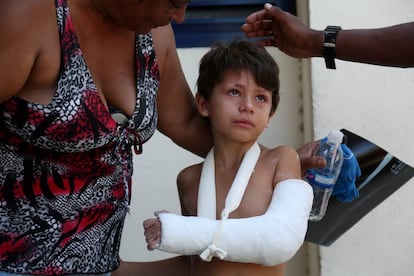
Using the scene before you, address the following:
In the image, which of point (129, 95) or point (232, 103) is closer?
point (129, 95)

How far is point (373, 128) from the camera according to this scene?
322 cm

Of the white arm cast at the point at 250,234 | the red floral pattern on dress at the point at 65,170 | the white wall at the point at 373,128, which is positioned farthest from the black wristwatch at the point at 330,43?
the red floral pattern on dress at the point at 65,170

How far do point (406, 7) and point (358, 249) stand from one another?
1080 mm

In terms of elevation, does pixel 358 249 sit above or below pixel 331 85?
below

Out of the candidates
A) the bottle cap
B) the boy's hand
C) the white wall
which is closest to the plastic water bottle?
the bottle cap

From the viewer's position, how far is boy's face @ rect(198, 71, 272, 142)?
7.37 ft

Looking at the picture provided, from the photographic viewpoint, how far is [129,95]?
2.03 metres

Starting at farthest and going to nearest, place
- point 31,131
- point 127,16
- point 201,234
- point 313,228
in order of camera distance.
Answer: point 313,228 < point 201,234 < point 127,16 < point 31,131

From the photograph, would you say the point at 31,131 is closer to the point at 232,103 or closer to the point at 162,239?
the point at 162,239

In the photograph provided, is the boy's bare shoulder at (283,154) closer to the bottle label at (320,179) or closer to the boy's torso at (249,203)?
the boy's torso at (249,203)

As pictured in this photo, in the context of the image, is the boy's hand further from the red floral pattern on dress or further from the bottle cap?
the bottle cap

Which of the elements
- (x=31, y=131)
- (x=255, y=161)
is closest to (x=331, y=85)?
(x=255, y=161)

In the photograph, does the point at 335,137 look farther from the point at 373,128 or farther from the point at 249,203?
the point at 373,128

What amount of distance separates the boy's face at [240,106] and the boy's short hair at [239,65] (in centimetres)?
2
